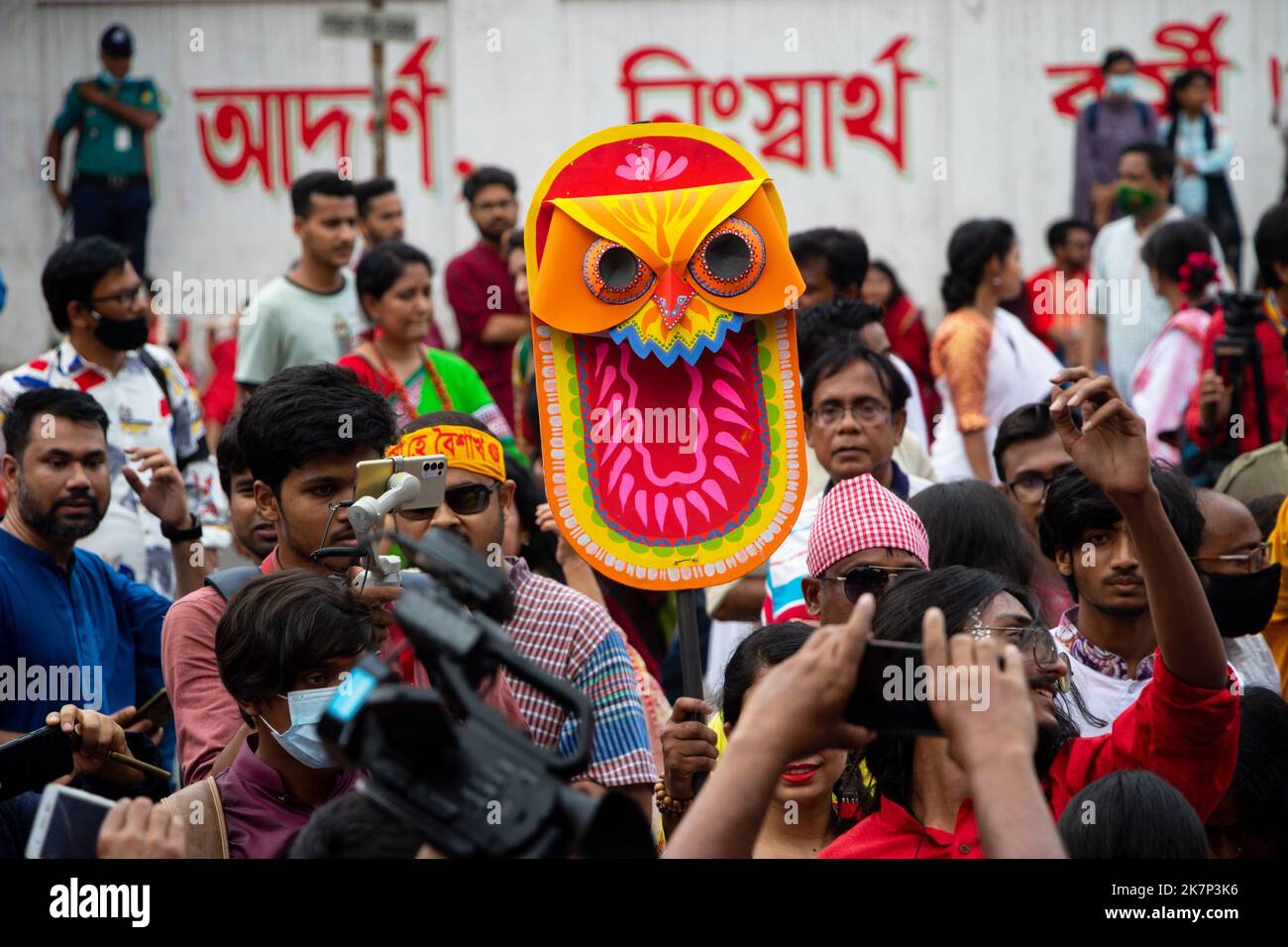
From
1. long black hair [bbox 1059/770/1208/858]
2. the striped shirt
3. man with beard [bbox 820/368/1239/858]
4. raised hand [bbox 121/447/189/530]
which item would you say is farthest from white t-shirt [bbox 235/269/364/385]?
long black hair [bbox 1059/770/1208/858]

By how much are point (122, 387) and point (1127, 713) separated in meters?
3.60

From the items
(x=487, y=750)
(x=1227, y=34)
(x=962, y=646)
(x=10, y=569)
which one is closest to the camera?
(x=487, y=750)

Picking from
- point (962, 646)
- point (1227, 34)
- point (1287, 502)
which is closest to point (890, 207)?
point (1227, 34)

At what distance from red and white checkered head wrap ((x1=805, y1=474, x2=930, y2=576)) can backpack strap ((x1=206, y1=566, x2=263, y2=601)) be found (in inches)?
48.6

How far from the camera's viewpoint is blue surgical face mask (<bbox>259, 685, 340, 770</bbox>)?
322cm

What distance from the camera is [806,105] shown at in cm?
1251

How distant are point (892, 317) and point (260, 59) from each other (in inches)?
258

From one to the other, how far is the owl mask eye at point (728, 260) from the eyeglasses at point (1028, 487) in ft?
4.98

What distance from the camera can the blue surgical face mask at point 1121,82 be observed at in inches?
446

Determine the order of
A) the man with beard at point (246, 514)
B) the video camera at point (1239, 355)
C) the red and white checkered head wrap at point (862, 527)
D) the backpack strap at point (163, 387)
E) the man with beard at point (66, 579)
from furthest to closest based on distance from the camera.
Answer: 1. the video camera at point (1239, 355)
2. the backpack strap at point (163, 387)
3. the man with beard at point (246, 514)
4. the man with beard at point (66, 579)
5. the red and white checkered head wrap at point (862, 527)

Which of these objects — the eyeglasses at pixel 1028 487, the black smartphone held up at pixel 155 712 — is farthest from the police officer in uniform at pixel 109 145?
the black smartphone held up at pixel 155 712

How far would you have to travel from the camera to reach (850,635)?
A: 2342 mm

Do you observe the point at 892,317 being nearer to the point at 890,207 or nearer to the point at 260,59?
the point at 890,207

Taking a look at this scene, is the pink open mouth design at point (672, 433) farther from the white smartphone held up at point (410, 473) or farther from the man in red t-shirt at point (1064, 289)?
the man in red t-shirt at point (1064, 289)
